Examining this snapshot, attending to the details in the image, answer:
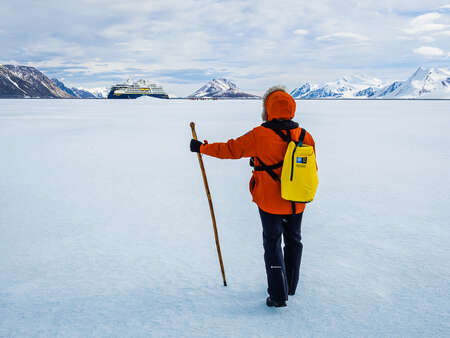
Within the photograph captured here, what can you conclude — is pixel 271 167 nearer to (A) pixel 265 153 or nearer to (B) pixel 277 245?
(A) pixel 265 153

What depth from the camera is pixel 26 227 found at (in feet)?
14.0

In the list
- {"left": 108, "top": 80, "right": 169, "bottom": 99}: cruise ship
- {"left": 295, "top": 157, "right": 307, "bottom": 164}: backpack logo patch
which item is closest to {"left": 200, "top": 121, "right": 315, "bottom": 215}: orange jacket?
{"left": 295, "top": 157, "right": 307, "bottom": 164}: backpack logo patch

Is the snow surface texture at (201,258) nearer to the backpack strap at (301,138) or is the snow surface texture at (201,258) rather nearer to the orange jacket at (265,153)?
the orange jacket at (265,153)

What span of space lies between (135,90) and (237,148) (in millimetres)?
123837

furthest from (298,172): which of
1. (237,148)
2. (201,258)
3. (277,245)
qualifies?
(201,258)

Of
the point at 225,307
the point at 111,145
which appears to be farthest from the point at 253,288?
the point at 111,145

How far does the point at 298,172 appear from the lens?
93.0 inches

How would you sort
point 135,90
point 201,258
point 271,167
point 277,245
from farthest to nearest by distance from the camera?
point 135,90 < point 201,258 < point 277,245 < point 271,167

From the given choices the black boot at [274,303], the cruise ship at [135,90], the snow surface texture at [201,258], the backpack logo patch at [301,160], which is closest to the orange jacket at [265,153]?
the backpack logo patch at [301,160]

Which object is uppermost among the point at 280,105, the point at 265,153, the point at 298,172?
the point at 280,105

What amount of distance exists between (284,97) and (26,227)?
3538 mm

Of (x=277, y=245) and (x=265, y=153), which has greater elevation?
(x=265, y=153)

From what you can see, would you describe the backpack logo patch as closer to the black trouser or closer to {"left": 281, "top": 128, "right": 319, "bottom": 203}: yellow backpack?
{"left": 281, "top": 128, "right": 319, "bottom": 203}: yellow backpack

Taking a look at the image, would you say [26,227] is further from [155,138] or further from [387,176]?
[155,138]
